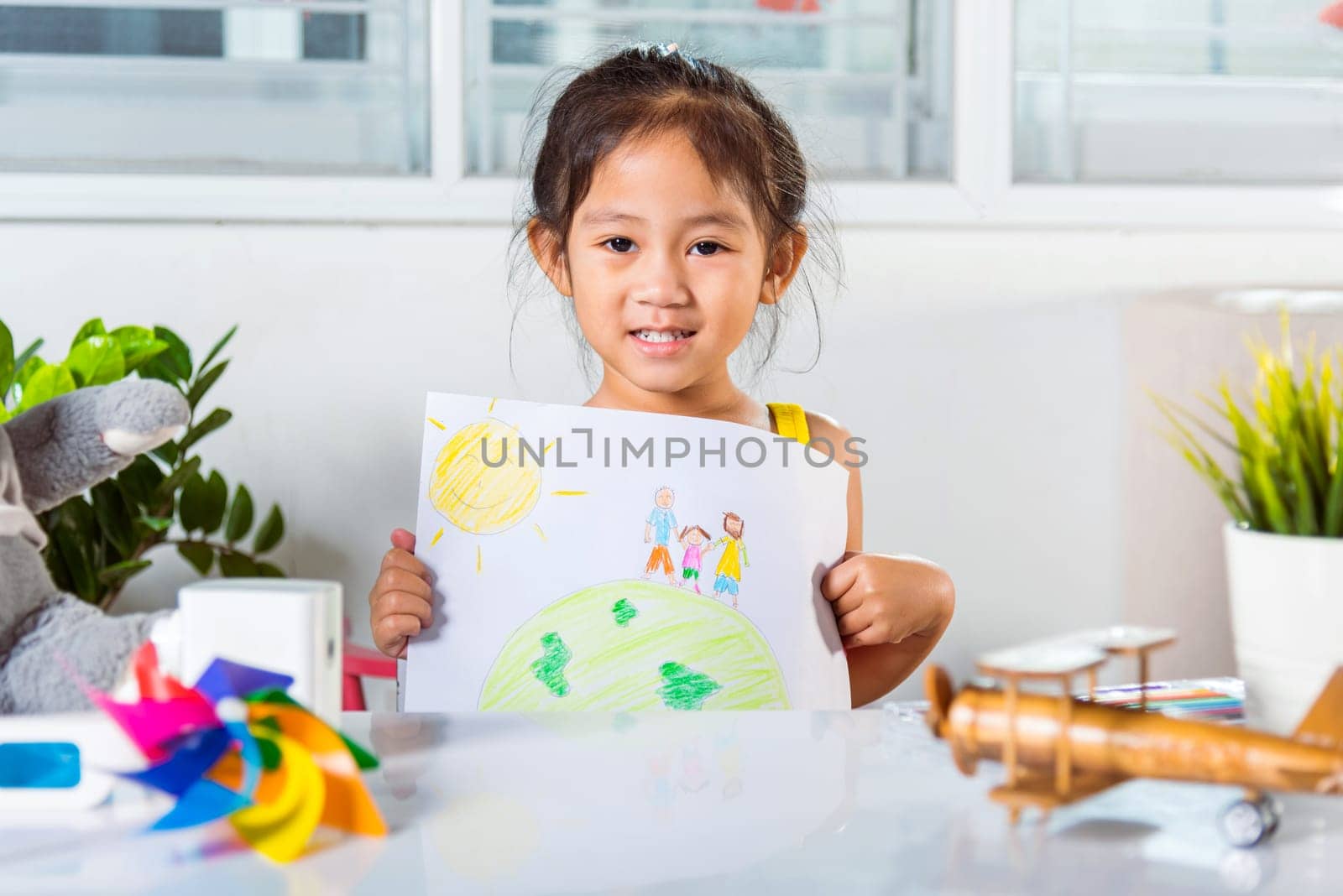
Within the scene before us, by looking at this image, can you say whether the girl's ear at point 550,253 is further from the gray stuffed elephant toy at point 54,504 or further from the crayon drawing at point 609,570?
the gray stuffed elephant toy at point 54,504

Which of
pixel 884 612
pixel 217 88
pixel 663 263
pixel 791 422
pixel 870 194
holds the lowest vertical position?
pixel 884 612

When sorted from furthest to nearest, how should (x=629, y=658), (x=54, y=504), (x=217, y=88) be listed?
(x=217, y=88)
(x=629, y=658)
(x=54, y=504)

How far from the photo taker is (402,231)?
127 centimetres

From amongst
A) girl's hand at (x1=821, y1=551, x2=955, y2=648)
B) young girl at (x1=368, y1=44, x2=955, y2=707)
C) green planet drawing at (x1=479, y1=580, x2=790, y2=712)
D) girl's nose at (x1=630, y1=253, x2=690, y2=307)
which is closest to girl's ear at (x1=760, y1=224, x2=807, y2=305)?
young girl at (x1=368, y1=44, x2=955, y2=707)

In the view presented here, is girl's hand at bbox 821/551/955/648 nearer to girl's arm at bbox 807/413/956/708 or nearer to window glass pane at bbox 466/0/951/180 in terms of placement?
girl's arm at bbox 807/413/956/708

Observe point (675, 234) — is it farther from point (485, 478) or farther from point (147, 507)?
point (147, 507)

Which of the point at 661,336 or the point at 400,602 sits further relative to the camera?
the point at 661,336

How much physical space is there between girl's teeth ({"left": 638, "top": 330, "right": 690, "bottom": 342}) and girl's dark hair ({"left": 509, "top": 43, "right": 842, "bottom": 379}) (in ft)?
0.32

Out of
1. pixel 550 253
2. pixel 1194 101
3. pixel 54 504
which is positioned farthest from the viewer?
pixel 1194 101

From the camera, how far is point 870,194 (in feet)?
4.28

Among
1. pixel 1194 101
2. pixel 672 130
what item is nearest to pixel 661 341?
pixel 672 130

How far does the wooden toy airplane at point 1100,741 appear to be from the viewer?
29cm

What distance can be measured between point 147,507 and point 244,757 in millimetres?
827

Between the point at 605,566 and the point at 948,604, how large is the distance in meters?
0.29
